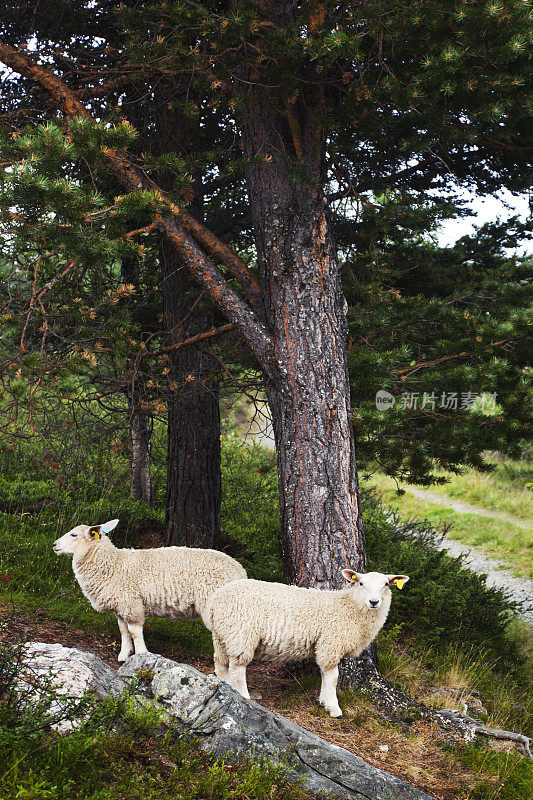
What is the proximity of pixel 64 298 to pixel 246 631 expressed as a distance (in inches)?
183

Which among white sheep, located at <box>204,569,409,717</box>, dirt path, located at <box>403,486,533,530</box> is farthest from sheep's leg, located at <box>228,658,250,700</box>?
dirt path, located at <box>403,486,533,530</box>

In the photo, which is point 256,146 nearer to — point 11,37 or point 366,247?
point 366,247

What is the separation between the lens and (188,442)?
8664 millimetres

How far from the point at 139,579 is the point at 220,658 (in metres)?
1.11

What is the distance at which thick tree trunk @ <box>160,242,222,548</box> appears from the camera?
28.2ft

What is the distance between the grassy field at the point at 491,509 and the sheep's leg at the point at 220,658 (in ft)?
28.5

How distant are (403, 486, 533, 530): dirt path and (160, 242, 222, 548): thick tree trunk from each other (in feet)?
36.1

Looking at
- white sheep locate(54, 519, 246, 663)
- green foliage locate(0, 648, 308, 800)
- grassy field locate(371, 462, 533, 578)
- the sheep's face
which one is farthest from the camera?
grassy field locate(371, 462, 533, 578)

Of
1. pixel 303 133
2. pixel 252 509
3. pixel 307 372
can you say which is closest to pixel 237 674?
pixel 307 372

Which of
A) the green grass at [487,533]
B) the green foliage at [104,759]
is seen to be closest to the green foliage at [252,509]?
the green grass at [487,533]

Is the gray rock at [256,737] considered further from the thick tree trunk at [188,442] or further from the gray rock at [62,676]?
the thick tree trunk at [188,442]

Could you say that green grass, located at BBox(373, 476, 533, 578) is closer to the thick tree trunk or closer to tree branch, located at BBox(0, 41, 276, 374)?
the thick tree trunk

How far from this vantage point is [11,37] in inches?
318

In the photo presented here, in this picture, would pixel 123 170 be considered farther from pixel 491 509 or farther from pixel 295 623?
pixel 491 509
